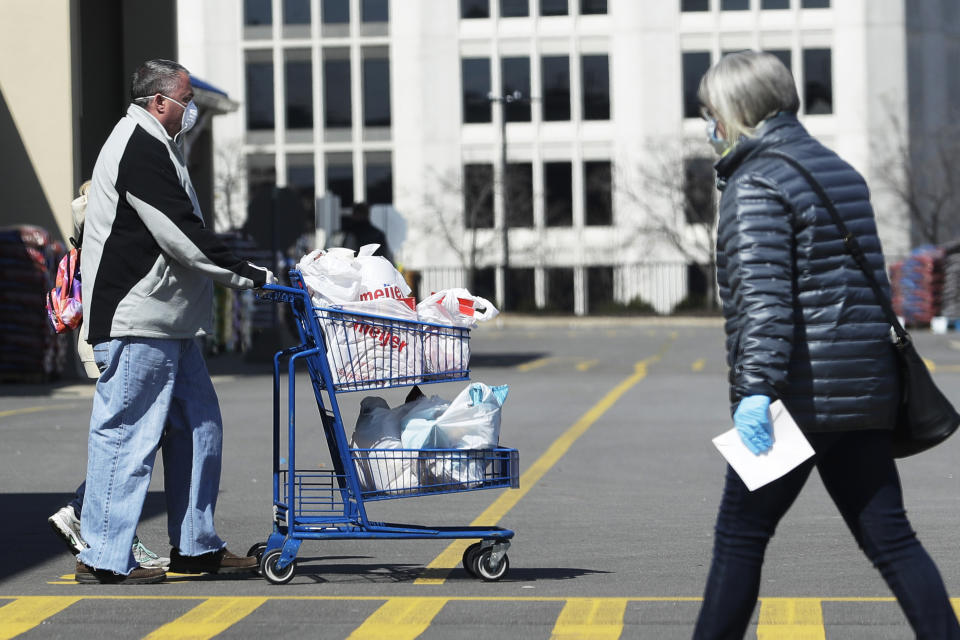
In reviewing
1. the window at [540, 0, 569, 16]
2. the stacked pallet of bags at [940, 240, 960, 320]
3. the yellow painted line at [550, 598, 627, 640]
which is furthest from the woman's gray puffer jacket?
the window at [540, 0, 569, 16]

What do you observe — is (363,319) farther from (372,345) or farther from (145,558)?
(145,558)

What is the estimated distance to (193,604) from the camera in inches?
253

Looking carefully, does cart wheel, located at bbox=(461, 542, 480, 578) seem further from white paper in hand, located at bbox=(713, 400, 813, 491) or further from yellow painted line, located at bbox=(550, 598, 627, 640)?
white paper in hand, located at bbox=(713, 400, 813, 491)

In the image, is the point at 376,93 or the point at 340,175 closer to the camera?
the point at 376,93

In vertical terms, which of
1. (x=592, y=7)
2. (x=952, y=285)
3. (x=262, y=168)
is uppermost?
(x=592, y=7)

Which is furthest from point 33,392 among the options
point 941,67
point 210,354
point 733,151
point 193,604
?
point 941,67

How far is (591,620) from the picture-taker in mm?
5988

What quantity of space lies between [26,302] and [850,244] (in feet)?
58.4

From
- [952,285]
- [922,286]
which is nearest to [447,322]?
[952,285]

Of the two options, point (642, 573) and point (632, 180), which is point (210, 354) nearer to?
point (642, 573)

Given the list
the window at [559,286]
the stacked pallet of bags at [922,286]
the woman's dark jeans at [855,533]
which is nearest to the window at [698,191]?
the window at [559,286]

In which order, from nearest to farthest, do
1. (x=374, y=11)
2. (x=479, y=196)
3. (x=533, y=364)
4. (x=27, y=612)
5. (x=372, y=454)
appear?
1. (x=27, y=612)
2. (x=372, y=454)
3. (x=533, y=364)
4. (x=479, y=196)
5. (x=374, y=11)

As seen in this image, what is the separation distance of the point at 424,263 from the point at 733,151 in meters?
54.7

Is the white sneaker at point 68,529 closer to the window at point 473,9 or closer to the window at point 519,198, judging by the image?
the window at point 519,198
